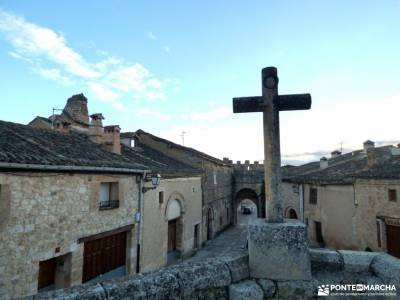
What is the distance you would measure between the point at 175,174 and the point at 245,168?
18769 mm

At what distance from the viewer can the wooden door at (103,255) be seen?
934 centimetres

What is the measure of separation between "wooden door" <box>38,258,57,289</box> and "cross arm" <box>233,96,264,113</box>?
26.0 feet

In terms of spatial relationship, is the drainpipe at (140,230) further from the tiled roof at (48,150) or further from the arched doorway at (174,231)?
the arched doorway at (174,231)

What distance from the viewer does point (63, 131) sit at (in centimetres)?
1266

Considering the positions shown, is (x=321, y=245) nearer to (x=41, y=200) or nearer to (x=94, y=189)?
(x=94, y=189)

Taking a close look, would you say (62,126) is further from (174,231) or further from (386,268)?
(386,268)

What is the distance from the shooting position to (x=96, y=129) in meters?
13.4

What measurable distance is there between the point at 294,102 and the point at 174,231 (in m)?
14.3

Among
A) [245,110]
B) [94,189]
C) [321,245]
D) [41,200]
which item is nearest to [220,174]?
[321,245]

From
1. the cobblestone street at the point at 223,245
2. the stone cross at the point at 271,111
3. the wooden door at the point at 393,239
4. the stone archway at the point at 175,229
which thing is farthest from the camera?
the cobblestone street at the point at 223,245

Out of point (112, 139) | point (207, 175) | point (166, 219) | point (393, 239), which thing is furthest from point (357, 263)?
point (207, 175)

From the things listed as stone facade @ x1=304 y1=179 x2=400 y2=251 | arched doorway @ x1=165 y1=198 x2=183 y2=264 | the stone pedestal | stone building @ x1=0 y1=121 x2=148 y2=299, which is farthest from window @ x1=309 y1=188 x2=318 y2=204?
the stone pedestal

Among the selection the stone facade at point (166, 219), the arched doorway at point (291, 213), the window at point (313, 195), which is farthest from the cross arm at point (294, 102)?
the arched doorway at point (291, 213)

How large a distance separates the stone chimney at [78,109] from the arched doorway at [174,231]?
31.1 ft
